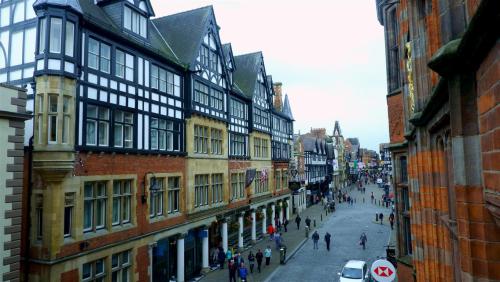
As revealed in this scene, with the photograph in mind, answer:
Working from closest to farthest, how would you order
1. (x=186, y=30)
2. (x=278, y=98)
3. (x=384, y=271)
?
(x=384, y=271) → (x=186, y=30) → (x=278, y=98)

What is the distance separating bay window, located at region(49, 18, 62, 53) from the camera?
13555 mm

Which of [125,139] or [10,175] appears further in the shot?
[125,139]

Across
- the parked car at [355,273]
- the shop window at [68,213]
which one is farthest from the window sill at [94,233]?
the parked car at [355,273]

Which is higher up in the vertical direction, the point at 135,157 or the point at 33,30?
the point at 33,30

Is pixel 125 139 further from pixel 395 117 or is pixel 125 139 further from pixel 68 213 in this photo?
pixel 395 117

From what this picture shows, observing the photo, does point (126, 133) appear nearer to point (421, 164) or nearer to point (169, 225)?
point (169, 225)

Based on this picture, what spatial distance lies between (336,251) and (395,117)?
15.6 metres

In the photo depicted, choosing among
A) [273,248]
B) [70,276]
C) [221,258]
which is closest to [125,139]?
[70,276]

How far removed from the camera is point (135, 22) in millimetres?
18828

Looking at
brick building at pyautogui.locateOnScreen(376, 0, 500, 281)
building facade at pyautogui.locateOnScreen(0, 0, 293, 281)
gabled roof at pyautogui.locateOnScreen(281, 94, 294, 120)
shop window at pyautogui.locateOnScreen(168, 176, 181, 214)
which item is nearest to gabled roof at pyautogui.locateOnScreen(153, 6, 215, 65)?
building facade at pyautogui.locateOnScreen(0, 0, 293, 281)

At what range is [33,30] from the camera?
46.1ft

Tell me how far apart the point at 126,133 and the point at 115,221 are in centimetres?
425

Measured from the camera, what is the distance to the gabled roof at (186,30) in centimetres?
2328

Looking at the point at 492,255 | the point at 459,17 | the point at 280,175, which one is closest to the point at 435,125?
the point at 459,17
